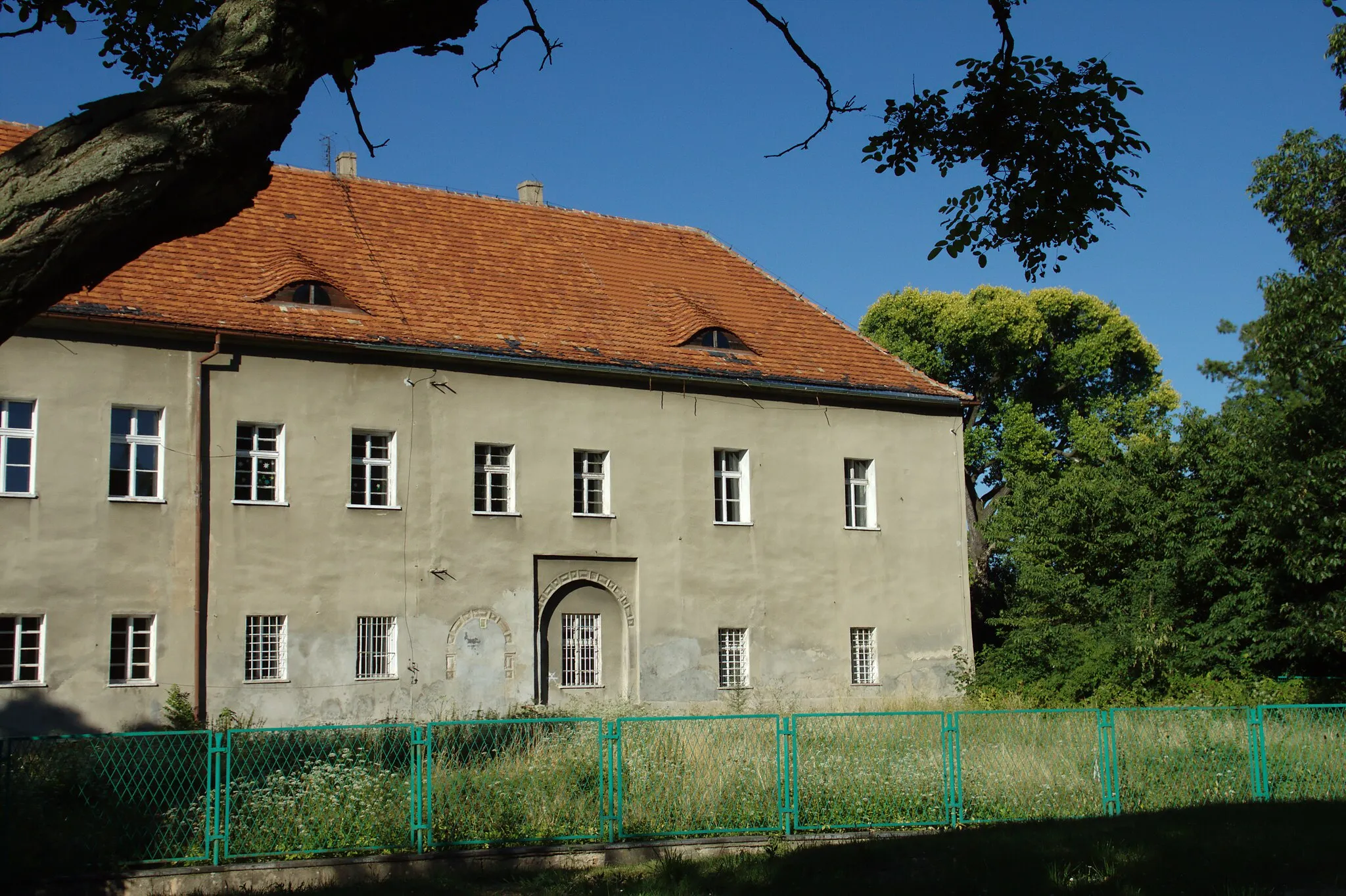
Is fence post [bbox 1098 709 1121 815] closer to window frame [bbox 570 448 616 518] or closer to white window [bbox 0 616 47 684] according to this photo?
window frame [bbox 570 448 616 518]

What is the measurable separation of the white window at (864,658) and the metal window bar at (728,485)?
3.56 meters

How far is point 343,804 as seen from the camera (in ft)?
38.8

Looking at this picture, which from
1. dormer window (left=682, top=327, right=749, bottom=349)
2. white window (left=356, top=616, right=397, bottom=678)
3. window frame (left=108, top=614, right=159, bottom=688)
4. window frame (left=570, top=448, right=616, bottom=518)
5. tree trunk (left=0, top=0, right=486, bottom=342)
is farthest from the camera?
dormer window (left=682, top=327, right=749, bottom=349)

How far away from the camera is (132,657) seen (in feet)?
67.2

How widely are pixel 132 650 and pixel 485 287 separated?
973cm

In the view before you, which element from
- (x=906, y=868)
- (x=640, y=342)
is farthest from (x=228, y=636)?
(x=906, y=868)

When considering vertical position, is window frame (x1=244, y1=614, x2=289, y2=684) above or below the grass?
above

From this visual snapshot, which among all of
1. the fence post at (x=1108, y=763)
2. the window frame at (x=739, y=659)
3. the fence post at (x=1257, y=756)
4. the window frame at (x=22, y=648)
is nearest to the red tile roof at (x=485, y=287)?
the window frame at (x=22, y=648)

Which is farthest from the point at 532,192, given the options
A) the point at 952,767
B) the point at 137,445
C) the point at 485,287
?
the point at 952,767

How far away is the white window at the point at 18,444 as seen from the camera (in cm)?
2006

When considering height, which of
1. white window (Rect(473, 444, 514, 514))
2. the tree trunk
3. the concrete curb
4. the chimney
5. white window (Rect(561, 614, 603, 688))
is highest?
the chimney

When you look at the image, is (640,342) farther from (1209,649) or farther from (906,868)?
(906,868)

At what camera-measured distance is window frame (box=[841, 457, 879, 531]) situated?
28031mm

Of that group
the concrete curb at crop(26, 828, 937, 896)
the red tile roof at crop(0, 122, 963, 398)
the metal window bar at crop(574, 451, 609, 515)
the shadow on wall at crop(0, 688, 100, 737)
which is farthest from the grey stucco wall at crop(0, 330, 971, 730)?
the concrete curb at crop(26, 828, 937, 896)
